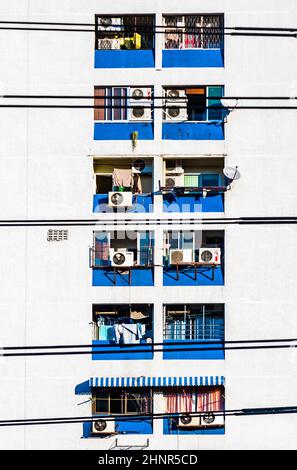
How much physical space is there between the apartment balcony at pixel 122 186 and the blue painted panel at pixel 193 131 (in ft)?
1.36

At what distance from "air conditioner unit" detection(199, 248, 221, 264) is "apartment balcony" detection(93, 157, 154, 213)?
773mm

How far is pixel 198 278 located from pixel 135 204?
1.12 m

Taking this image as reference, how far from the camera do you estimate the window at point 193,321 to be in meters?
6.61

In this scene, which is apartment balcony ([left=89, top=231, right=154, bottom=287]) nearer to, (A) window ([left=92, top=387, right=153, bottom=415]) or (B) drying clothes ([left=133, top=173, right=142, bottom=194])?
(B) drying clothes ([left=133, top=173, right=142, bottom=194])

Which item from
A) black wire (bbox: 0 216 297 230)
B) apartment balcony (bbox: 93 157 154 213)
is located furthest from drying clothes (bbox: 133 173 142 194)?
black wire (bbox: 0 216 297 230)

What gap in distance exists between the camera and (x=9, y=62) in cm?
670

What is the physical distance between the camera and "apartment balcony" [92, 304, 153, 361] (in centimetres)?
648

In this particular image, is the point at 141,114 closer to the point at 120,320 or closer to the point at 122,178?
the point at 122,178

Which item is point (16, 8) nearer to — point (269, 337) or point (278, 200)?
point (278, 200)

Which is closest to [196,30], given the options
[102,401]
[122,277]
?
[122,277]

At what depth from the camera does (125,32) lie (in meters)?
6.84

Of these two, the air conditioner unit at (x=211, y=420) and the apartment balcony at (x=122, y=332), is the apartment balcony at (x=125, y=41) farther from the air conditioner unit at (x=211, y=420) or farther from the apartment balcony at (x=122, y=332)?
the air conditioner unit at (x=211, y=420)

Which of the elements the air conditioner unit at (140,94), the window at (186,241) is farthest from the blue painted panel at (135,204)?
the air conditioner unit at (140,94)
